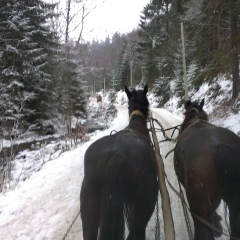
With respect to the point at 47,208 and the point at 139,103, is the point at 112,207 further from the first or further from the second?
Answer: the point at 47,208

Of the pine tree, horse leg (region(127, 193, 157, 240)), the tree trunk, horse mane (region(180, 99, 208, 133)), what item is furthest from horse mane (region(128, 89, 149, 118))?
the pine tree

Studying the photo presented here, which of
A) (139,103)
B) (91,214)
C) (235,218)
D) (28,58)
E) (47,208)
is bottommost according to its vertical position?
(47,208)

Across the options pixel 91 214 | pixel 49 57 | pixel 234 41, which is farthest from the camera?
pixel 49 57

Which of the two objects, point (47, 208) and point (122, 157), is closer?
point (122, 157)

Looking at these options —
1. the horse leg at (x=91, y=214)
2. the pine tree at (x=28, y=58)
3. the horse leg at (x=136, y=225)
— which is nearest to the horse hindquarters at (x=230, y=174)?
the horse leg at (x=136, y=225)

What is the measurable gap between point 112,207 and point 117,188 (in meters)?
0.18

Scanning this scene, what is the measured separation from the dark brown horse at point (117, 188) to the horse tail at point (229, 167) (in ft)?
2.36

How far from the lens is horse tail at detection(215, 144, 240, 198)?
2.58 metres

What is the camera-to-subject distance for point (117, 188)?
251 centimetres

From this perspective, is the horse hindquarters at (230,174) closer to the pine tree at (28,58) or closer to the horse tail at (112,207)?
the horse tail at (112,207)

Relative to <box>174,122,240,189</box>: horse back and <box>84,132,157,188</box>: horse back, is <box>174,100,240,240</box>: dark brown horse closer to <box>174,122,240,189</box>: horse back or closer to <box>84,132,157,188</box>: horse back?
<box>174,122,240,189</box>: horse back

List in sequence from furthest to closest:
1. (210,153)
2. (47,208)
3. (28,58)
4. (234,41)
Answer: (28,58), (234,41), (47,208), (210,153)

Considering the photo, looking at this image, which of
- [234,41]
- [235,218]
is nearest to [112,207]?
[235,218]

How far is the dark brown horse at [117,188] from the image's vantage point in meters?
2.49
